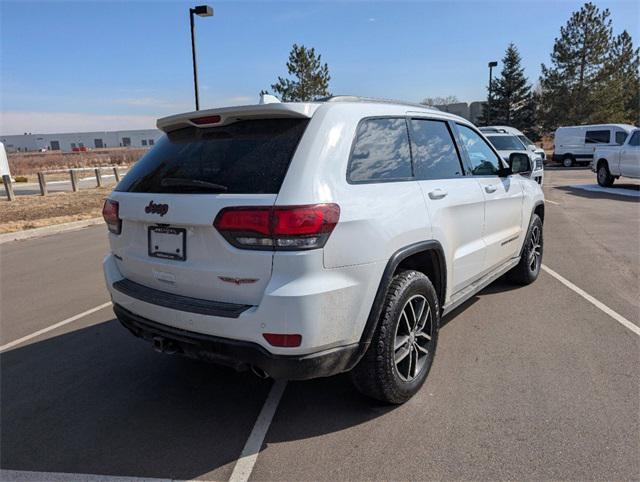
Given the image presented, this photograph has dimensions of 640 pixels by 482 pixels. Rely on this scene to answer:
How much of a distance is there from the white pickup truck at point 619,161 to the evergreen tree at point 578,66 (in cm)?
2232

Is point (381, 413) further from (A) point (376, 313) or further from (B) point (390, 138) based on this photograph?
(B) point (390, 138)

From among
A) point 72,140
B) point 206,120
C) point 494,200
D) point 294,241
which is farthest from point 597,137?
point 72,140

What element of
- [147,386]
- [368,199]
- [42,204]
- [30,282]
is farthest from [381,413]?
[42,204]

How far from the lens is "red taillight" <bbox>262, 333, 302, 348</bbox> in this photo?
2412mm

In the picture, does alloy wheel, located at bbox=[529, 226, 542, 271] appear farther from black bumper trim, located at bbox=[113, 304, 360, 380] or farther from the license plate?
the license plate

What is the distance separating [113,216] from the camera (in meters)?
3.26

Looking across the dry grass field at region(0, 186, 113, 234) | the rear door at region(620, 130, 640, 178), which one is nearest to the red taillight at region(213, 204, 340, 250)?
the dry grass field at region(0, 186, 113, 234)

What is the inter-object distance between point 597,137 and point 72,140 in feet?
427

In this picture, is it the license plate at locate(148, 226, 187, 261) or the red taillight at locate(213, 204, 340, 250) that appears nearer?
the red taillight at locate(213, 204, 340, 250)

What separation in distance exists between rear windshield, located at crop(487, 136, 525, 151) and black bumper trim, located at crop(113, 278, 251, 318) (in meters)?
14.3

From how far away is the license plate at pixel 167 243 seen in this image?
271 centimetres

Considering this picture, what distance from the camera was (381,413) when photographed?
3.01 meters

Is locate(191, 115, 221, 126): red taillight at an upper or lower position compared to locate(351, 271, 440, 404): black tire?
upper

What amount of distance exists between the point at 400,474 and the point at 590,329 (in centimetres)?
272
